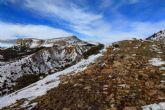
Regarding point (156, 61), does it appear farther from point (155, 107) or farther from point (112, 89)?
point (155, 107)

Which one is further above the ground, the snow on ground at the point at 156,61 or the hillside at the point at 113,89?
the snow on ground at the point at 156,61

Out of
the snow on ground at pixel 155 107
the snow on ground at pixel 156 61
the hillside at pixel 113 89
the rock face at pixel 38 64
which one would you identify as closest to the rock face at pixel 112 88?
the hillside at pixel 113 89

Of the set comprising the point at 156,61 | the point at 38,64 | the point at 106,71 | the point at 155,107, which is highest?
the point at 156,61

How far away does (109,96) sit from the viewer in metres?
14.4

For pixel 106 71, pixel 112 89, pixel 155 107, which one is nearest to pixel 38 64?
pixel 106 71

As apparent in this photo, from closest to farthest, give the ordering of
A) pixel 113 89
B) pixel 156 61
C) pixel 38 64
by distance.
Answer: pixel 113 89 → pixel 156 61 → pixel 38 64

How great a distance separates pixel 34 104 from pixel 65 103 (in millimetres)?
2041

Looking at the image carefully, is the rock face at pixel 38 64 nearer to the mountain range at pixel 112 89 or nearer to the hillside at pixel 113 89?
the mountain range at pixel 112 89

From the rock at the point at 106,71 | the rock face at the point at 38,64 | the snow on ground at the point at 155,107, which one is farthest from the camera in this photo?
the rock face at the point at 38,64

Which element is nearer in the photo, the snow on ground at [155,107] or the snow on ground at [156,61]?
the snow on ground at [155,107]

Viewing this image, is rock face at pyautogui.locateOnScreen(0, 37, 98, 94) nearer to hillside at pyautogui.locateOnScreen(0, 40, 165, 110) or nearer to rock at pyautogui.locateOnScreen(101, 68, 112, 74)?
hillside at pyautogui.locateOnScreen(0, 40, 165, 110)

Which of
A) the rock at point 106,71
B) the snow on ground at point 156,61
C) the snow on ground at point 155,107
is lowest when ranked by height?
the snow on ground at point 155,107

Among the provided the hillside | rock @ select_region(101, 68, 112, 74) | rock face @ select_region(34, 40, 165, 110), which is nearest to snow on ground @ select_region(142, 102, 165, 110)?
the hillside

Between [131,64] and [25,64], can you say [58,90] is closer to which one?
[131,64]
